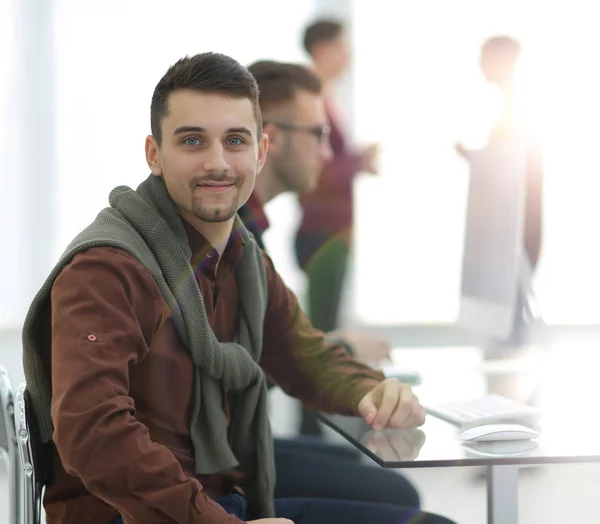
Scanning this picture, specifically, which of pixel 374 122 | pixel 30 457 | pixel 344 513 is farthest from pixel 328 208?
pixel 30 457

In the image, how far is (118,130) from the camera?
4.47 metres

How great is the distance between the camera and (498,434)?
56.2 inches

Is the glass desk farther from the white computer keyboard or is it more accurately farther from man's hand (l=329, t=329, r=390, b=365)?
man's hand (l=329, t=329, r=390, b=365)

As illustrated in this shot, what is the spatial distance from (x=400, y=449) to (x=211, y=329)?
0.34 meters

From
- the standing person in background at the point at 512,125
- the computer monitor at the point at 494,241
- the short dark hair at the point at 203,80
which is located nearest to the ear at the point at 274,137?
the computer monitor at the point at 494,241

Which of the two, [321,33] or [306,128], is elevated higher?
[321,33]

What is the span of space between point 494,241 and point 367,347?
0.38m

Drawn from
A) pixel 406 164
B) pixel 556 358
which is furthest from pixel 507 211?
pixel 406 164

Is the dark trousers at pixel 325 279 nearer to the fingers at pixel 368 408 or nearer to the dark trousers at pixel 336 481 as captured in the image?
the dark trousers at pixel 336 481

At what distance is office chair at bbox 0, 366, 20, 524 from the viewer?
55.4 inches

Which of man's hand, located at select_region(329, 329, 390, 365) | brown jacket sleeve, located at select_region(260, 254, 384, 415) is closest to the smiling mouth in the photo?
brown jacket sleeve, located at select_region(260, 254, 384, 415)

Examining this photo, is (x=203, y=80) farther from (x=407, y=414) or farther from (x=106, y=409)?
(x=407, y=414)

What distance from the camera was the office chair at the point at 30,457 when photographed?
4.29ft

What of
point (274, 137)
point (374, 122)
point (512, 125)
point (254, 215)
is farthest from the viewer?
point (374, 122)
